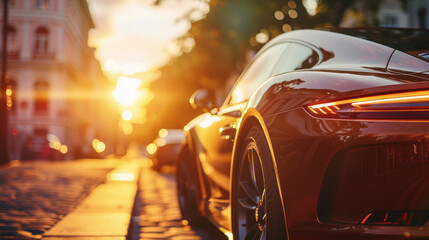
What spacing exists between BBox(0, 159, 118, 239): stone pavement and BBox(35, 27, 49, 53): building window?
35.9m

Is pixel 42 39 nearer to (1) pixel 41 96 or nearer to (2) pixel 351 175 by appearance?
(1) pixel 41 96

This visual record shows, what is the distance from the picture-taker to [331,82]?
245 centimetres

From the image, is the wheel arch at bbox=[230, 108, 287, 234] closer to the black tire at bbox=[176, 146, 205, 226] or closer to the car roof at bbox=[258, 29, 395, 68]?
the car roof at bbox=[258, 29, 395, 68]

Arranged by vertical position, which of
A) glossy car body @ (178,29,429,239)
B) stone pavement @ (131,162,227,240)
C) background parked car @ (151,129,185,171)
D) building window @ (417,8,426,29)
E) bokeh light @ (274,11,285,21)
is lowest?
stone pavement @ (131,162,227,240)

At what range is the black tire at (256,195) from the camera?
8.55 ft

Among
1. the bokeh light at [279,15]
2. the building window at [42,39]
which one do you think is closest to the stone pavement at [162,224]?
the bokeh light at [279,15]

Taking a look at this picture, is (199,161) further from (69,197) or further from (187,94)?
(187,94)

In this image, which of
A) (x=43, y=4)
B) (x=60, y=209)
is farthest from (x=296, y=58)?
(x=43, y=4)

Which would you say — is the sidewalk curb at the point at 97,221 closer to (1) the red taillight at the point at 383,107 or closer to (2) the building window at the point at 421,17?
(1) the red taillight at the point at 383,107

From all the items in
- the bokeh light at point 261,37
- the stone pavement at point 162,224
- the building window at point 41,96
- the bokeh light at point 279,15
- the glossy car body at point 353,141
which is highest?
the building window at point 41,96

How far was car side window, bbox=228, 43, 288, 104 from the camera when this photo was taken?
148 inches

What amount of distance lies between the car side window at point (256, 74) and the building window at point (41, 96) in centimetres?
4328

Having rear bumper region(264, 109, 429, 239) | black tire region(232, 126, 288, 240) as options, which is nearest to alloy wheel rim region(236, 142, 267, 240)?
black tire region(232, 126, 288, 240)

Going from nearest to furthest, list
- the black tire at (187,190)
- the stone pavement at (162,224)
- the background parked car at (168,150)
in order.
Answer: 1. the stone pavement at (162,224)
2. the black tire at (187,190)
3. the background parked car at (168,150)
